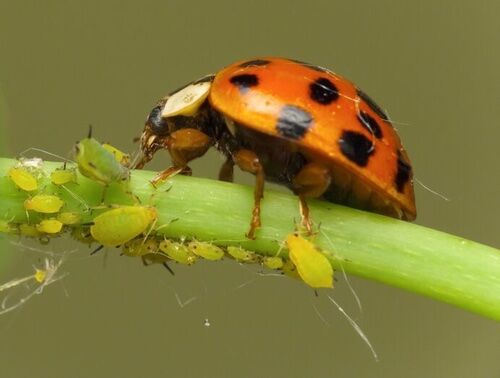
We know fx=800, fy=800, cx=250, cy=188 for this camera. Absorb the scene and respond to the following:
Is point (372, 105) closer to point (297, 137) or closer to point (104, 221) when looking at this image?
point (297, 137)

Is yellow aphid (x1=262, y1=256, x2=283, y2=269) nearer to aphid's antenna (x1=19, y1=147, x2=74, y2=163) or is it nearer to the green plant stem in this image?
→ the green plant stem

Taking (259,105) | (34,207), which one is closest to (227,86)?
(259,105)

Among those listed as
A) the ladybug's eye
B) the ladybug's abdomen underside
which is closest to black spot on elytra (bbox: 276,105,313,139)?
the ladybug's abdomen underside

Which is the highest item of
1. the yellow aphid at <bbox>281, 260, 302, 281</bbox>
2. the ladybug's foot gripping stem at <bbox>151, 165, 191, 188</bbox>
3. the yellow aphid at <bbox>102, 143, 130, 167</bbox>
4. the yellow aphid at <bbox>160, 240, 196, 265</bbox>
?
the ladybug's foot gripping stem at <bbox>151, 165, 191, 188</bbox>

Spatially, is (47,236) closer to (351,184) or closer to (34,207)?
(34,207)

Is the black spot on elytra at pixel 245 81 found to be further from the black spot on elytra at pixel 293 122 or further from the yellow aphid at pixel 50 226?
the yellow aphid at pixel 50 226

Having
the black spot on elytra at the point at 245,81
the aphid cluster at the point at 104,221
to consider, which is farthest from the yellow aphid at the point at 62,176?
the black spot on elytra at the point at 245,81
